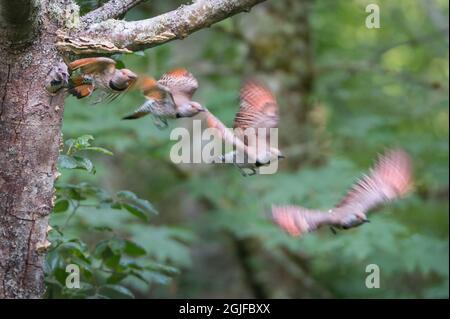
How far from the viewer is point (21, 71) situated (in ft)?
6.98

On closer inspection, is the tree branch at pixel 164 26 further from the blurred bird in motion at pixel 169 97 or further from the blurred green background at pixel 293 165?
the blurred green background at pixel 293 165

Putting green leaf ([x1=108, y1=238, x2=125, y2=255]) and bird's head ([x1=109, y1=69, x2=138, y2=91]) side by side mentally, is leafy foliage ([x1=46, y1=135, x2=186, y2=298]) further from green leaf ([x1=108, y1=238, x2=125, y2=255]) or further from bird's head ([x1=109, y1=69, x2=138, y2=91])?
bird's head ([x1=109, y1=69, x2=138, y2=91])

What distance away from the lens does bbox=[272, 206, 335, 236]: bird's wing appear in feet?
7.06

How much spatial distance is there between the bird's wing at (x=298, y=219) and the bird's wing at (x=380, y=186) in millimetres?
80

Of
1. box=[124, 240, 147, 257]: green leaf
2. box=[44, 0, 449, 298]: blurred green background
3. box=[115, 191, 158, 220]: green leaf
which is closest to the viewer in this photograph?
box=[115, 191, 158, 220]: green leaf

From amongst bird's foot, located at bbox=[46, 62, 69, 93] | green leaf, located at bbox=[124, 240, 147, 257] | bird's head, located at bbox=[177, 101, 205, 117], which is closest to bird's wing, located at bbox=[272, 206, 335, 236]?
bird's head, located at bbox=[177, 101, 205, 117]

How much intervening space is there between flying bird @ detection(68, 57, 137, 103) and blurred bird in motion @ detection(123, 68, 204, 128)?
0.05m

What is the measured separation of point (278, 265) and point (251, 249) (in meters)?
0.32

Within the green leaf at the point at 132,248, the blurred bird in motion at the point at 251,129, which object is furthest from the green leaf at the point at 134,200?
the blurred bird in motion at the point at 251,129

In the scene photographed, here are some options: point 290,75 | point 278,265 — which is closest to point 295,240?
point 278,265

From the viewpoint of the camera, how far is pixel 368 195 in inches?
93.3

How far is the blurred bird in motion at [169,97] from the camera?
2090 millimetres

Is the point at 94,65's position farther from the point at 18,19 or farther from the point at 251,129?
the point at 251,129
